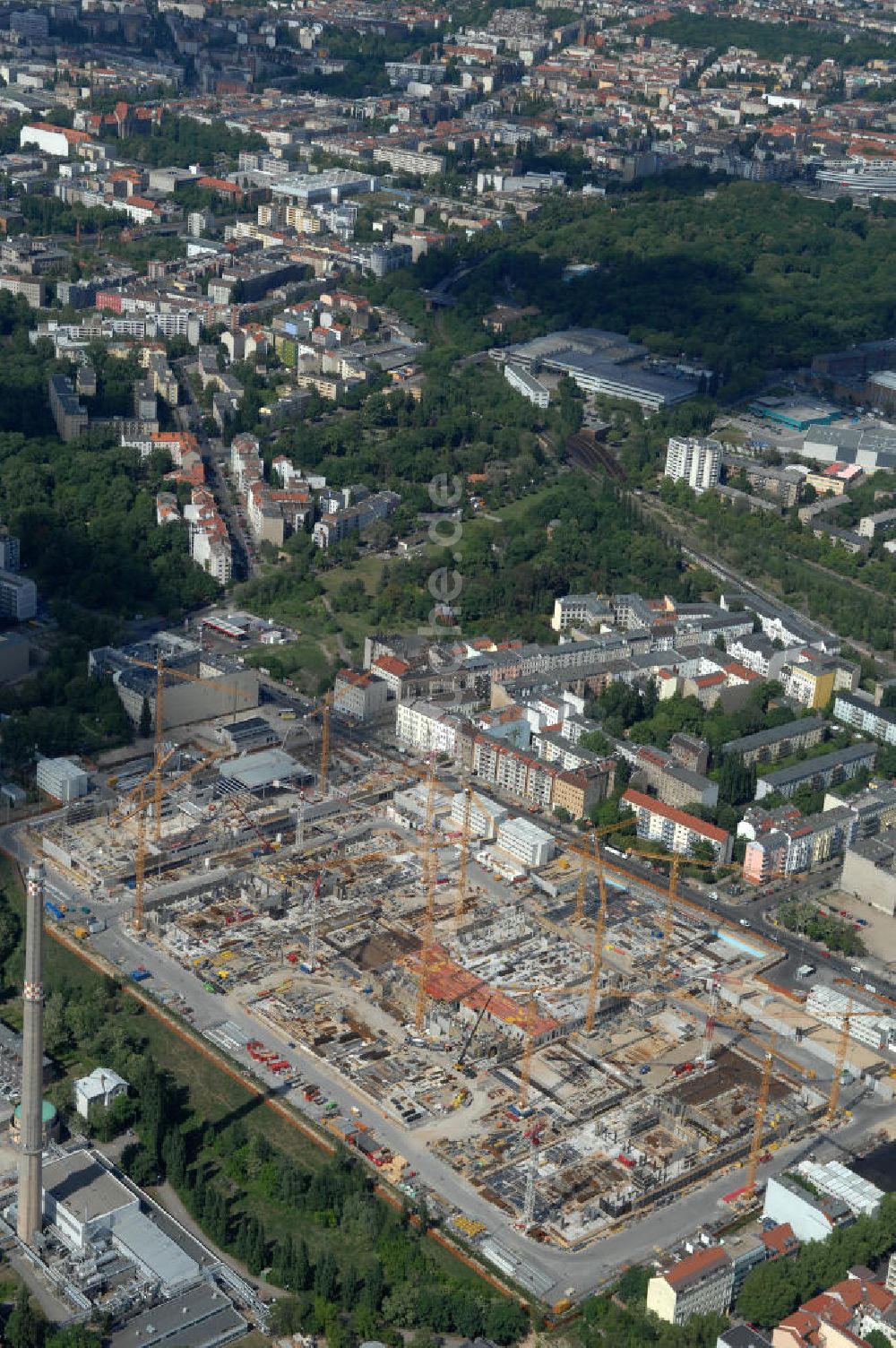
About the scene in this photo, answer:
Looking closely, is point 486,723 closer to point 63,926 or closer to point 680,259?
point 63,926

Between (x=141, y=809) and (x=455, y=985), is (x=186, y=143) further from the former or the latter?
(x=455, y=985)

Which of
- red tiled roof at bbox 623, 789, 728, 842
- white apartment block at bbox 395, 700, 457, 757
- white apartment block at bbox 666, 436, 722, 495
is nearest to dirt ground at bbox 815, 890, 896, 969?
red tiled roof at bbox 623, 789, 728, 842

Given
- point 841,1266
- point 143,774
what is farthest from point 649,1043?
point 143,774

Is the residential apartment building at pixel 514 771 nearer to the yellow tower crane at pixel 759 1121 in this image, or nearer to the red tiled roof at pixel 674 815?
the red tiled roof at pixel 674 815

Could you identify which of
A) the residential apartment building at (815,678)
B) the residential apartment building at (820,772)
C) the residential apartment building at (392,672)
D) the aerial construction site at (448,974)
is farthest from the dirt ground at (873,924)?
the residential apartment building at (392,672)

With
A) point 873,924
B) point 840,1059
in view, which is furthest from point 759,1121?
point 873,924

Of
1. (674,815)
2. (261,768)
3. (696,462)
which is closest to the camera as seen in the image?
(674,815)
